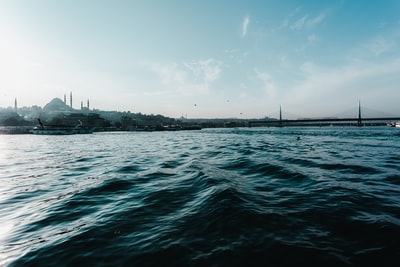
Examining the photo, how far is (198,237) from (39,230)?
4.65 metres

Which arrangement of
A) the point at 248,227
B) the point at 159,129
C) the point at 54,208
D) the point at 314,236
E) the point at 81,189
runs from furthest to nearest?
the point at 159,129 → the point at 81,189 → the point at 54,208 → the point at 248,227 → the point at 314,236

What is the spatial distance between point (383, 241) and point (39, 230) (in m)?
8.65

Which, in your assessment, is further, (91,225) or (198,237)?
(91,225)

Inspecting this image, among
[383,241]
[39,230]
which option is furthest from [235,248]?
[39,230]

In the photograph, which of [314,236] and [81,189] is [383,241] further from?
[81,189]

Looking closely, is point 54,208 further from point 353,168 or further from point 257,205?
point 353,168

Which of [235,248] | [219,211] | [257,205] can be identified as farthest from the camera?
[257,205]

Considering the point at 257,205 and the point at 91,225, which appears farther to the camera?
the point at 257,205

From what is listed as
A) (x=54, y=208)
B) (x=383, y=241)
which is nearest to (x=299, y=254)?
(x=383, y=241)

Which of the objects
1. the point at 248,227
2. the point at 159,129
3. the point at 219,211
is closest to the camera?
the point at 248,227

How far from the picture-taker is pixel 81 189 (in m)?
9.73

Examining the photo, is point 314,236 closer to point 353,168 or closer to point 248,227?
point 248,227

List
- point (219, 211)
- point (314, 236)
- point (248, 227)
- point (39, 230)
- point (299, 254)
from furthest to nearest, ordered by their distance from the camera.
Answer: point (219, 211)
point (39, 230)
point (248, 227)
point (314, 236)
point (299, 254)

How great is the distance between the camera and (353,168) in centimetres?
1309
